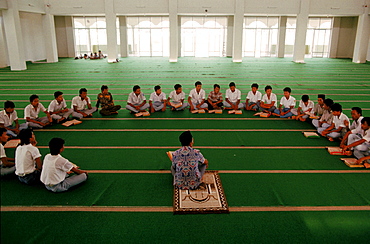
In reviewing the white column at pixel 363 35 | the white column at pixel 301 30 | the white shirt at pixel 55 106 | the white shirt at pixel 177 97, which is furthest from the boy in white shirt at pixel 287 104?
the white column at pixel 363 35

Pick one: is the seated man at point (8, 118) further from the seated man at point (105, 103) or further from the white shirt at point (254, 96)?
the white shirt at point (254, 96)

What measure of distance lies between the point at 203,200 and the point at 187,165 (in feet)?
1.44

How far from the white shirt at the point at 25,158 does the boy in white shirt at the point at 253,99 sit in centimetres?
512

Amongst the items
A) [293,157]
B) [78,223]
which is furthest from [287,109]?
[78,223]

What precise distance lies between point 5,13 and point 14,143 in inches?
493

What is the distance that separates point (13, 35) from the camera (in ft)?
50.1

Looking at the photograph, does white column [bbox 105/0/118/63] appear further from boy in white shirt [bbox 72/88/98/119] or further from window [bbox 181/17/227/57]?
boy in white shirt [bbox 72/88/98/119]

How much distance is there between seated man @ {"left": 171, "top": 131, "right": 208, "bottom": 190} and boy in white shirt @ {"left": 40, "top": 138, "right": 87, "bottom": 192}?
4.09 feet

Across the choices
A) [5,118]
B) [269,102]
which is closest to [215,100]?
[269,102]

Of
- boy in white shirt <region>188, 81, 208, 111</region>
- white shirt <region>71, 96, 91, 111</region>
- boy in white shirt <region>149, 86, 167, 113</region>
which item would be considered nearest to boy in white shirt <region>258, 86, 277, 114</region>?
boy in white shirt <region>188, 81, 208, 111</region>

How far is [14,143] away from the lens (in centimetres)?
523

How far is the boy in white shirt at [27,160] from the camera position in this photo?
12.2 feet

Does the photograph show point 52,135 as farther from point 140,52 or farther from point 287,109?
point 140,52

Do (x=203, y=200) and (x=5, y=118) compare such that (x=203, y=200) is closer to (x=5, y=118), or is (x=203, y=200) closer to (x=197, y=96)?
(x=5, y=118)
